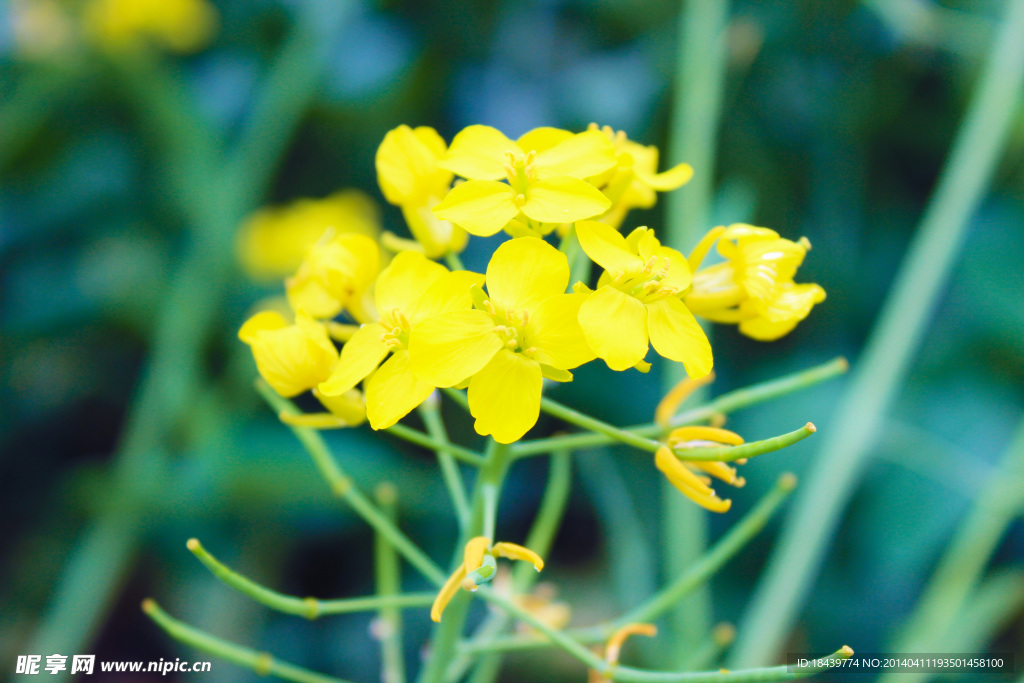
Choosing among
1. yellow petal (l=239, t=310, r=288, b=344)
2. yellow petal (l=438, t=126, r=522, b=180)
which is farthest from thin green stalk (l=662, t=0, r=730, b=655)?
yellow petal (l=239, t=310, r=288, b=344)

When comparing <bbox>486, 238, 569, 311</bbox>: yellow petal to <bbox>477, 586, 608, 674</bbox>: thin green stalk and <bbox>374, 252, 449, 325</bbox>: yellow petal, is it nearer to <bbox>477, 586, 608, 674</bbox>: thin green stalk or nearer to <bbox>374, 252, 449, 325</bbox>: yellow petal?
<bbox>374, 252, 449, 325</bbox>: yellow petal

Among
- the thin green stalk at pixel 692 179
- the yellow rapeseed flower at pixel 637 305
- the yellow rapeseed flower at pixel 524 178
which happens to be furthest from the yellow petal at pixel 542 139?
the thin green stalk at pixel 692 179

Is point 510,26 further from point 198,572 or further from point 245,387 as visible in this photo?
point 198,572

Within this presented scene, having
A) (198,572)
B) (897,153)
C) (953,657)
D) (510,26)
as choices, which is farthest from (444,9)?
(953,657)

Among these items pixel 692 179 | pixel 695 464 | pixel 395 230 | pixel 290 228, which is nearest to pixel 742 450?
pixel 695 464

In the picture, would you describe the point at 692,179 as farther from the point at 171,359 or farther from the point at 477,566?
the point at 171,359
